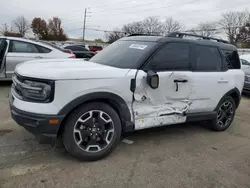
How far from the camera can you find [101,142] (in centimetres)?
280

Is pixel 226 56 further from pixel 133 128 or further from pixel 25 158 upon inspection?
pixel 25 158

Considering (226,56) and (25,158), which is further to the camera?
(226,56)

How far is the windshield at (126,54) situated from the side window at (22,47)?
144 inches

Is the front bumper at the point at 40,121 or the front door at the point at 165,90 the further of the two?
the front door at the point at 165,90

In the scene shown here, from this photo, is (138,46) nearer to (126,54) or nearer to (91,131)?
(126,54)

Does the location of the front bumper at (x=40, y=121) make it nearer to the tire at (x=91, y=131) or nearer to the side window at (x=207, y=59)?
the tire at (x=91, y=131)

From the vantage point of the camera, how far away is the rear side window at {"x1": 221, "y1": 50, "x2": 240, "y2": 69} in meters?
4.04

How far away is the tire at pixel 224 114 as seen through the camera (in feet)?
13.3

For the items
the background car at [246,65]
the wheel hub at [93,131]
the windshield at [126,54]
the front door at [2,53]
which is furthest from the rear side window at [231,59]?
the front door at [2,53]

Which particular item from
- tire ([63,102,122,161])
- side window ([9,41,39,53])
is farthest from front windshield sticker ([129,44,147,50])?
side window ([9,41,39,53])

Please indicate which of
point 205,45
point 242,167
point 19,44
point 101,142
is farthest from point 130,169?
point 19,44

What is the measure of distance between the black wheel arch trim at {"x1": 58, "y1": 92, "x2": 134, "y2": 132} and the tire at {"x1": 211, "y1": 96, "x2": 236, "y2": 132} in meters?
2.01

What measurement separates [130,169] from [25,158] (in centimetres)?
138

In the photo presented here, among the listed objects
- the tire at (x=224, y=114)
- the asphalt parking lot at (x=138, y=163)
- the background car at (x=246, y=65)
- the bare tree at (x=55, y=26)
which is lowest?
the asphalt parking lot at (x=138, y=163)
